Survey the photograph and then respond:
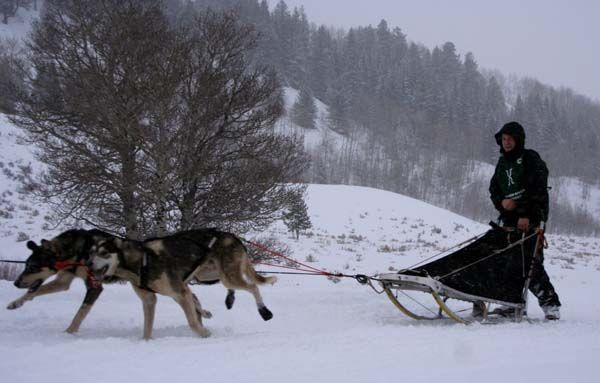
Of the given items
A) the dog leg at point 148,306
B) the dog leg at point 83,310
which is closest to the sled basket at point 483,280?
the dog leg at point 148,306

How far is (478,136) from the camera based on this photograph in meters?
75.7

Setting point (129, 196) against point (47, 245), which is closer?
point (47, 245)

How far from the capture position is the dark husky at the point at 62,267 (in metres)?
4.64

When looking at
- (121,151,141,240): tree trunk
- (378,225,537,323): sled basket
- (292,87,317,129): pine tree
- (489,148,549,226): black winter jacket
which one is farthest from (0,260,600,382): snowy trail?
(292,87,317,129): pine tree

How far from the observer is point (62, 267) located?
4.64m

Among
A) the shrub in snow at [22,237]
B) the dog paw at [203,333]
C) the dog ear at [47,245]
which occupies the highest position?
the dog ear at [47,245]

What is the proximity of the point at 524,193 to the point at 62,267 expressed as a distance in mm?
5439

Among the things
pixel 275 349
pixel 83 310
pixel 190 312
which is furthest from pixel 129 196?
pixel 275 349

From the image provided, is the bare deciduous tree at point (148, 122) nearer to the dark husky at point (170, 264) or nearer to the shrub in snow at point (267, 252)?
the shrub in snow at point (267, 252)

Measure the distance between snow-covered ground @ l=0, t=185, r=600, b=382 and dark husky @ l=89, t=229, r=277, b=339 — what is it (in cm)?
39

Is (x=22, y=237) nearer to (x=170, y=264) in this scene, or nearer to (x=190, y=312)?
(x=170, y=264)

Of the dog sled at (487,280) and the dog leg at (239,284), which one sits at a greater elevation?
the dog sled at (487,280)

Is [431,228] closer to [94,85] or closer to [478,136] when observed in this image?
[94,85]

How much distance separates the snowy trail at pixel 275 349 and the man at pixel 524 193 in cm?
37
